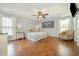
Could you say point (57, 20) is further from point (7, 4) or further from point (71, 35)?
point (7, 4)

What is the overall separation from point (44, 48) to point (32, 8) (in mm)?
618

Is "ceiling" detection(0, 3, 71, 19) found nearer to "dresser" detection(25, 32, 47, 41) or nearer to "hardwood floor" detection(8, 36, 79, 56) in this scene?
"dresser" detection(25, 32, 47, 41)

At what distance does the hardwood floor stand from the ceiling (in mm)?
389

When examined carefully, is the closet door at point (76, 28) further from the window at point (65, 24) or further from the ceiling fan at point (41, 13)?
the ceiling fan at point (41, 13)

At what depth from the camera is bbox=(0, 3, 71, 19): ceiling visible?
217cm

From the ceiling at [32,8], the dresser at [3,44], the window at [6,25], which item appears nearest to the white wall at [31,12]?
the ceiling at [32,8]

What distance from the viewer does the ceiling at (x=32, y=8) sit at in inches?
85.6

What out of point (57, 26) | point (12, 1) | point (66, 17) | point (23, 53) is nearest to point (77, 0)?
point (66, 17)

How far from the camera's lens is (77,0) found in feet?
7.03

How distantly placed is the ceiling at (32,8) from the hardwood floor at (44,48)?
389 mm

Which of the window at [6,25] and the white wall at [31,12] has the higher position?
the white wall at [31,12]

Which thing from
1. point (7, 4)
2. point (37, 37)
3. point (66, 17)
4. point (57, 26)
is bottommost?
point (37, 37)

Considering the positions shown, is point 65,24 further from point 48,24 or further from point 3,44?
point 3,44

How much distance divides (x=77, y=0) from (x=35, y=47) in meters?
0.92
